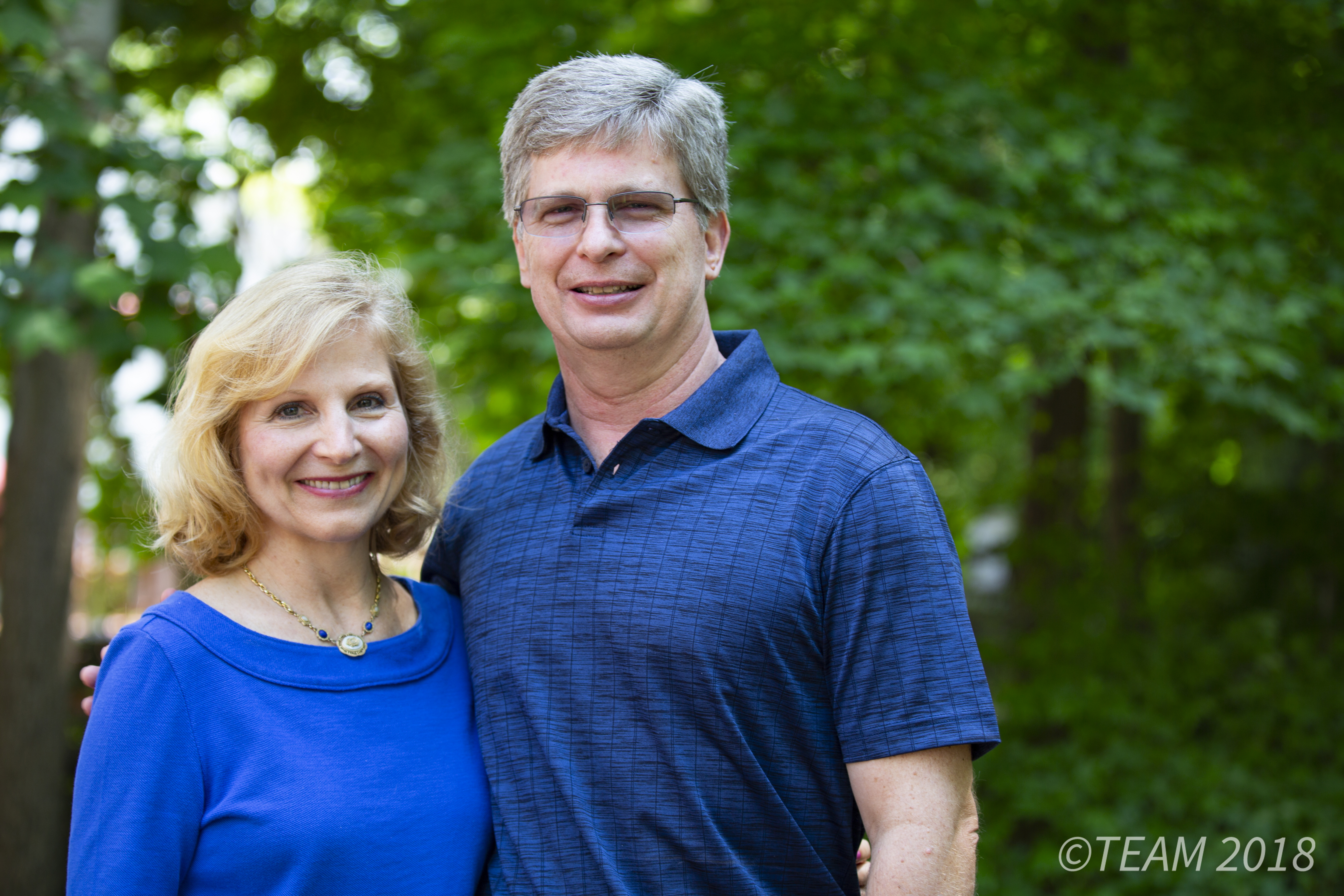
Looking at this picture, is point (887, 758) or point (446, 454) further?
point (446, 454)

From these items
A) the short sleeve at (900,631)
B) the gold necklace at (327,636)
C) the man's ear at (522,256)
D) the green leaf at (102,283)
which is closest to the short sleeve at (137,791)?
the gold necklace at (327,636)

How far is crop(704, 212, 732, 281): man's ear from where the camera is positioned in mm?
1883

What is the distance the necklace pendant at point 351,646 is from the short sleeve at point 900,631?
78cm

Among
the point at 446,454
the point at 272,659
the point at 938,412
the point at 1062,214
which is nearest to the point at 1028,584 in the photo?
the point at 938,412

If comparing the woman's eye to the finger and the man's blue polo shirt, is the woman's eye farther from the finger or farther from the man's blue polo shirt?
the finger

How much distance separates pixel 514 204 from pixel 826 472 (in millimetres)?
→ 721

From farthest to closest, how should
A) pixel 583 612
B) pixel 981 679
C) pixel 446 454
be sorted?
1. pixel 446 454
2. pixel 583 612
3. pixel 981 679

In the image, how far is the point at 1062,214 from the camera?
4512 mm

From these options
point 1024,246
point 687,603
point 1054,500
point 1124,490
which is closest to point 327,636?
point 687,603

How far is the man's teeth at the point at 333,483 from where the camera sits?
5.89 feet

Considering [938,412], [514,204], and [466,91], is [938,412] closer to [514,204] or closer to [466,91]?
[466,91]

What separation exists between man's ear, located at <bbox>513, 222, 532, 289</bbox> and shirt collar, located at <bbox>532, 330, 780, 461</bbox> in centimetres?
19

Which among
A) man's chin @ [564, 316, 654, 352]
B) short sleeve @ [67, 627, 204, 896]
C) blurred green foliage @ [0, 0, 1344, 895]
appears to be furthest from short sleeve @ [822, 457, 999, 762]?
blurred green foliage @ [0, 0, 1344, 895]

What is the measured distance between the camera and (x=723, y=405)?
179 cm
